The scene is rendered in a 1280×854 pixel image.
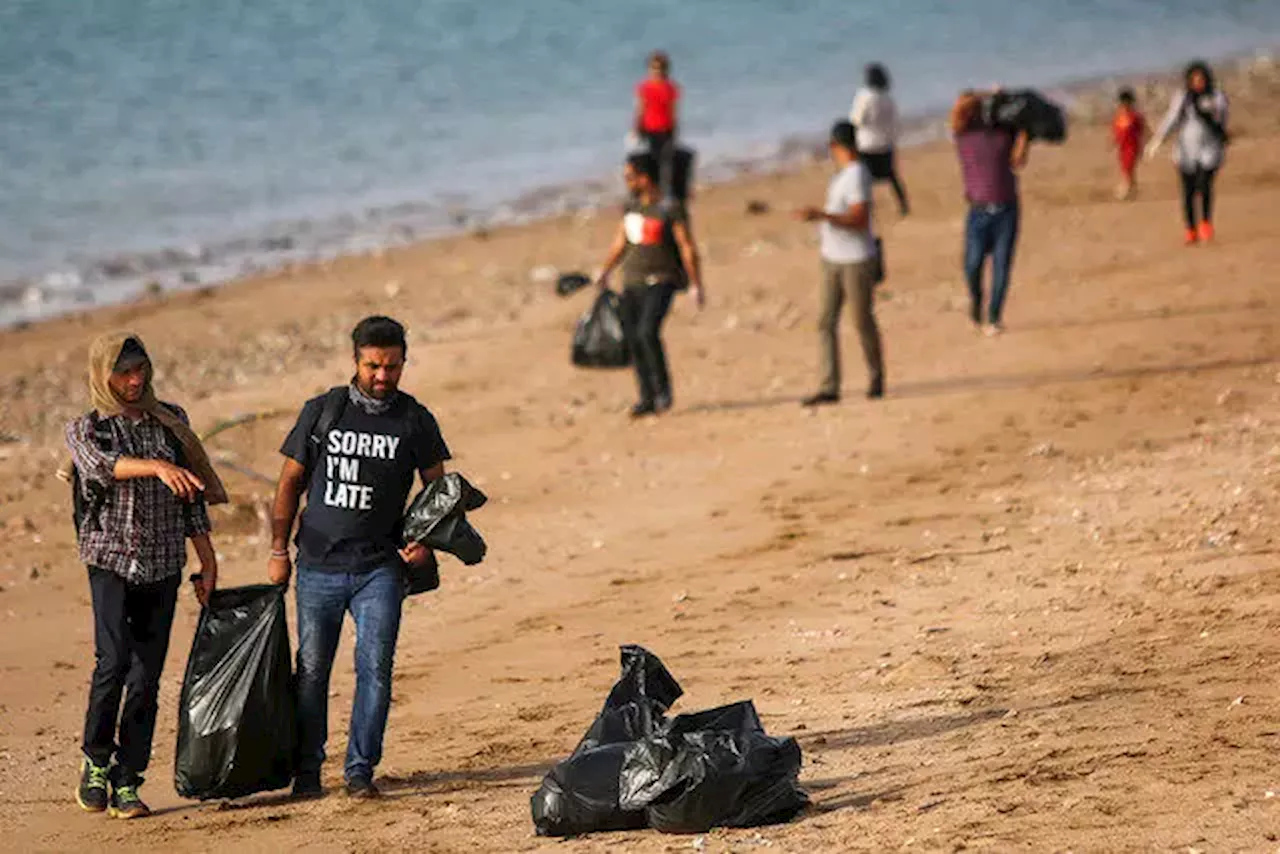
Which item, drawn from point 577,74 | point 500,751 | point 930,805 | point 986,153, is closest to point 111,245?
point 986,153

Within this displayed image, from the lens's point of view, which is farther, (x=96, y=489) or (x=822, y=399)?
(x=822, y=399)

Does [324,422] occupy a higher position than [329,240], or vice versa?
[329,240]

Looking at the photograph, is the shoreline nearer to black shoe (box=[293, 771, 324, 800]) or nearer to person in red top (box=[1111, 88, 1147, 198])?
person in red top (box=[1111, 88, 1147, 198])

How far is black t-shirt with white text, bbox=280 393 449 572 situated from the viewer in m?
8.75

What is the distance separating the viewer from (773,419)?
15812mm

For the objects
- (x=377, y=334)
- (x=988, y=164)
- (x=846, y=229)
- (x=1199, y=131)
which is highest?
(x=1199, y=131)

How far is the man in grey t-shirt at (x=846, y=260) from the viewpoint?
49.5 feet

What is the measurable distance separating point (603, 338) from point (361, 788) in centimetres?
713

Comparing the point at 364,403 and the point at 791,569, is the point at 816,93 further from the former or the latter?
the point at 364,403

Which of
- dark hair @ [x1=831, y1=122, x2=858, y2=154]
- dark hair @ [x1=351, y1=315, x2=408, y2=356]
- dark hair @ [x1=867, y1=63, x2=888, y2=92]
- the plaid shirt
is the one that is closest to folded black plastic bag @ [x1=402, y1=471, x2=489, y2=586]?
dark hair @ [x1=351, y1=315, x2=408, y2=356]

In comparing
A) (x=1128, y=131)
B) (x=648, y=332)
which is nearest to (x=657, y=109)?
(x=1128, y=131)

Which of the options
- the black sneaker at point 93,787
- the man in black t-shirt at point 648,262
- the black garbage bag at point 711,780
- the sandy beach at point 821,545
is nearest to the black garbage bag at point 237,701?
the sandy beach at point 821,545

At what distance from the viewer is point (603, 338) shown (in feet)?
51.9

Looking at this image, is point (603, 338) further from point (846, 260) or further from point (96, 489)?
point (96, 489)
